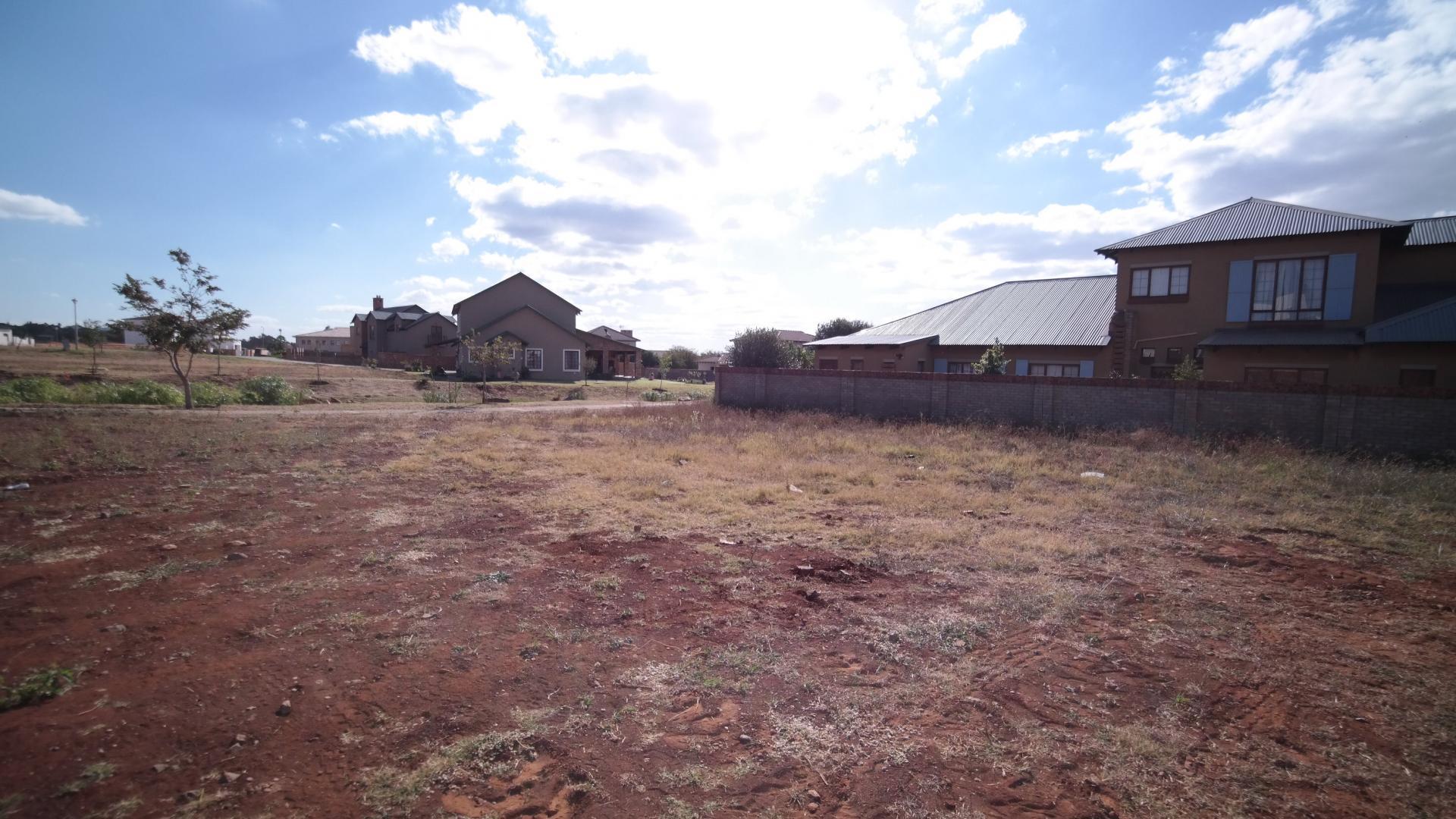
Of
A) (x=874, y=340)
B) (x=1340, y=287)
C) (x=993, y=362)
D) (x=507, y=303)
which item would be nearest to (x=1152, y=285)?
(x=1340, y=287)

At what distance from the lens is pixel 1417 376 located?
1808 centimetres

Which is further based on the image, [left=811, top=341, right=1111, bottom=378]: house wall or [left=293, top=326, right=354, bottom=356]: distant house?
[left=293, top=326, right=354, bottom=356]: distant house

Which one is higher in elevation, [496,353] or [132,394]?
[496,353]

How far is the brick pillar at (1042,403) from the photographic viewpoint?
18688mm

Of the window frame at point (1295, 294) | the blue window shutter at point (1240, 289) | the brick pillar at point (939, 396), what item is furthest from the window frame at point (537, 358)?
the window frame at point (1295, 294)

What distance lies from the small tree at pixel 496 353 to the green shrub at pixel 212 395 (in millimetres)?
12849

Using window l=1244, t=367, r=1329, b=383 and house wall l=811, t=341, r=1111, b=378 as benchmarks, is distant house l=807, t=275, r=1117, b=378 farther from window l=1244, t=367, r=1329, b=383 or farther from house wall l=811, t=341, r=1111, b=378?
window l=1244, t=367, r=1329, b=383

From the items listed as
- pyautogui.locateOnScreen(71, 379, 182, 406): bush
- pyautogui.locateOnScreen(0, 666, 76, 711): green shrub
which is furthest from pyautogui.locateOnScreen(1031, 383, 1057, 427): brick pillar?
pyautogui.locateOnScreen(71, 379, 182, 406): bush

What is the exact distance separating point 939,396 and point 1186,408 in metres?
6.58

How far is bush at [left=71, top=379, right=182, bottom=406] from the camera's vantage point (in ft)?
70.1

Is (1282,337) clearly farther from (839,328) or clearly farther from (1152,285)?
(839,328)

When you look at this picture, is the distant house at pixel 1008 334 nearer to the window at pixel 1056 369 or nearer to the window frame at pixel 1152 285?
the window at pixel 1056 369

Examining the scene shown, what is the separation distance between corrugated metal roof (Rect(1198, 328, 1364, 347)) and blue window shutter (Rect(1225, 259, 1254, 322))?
60 cm

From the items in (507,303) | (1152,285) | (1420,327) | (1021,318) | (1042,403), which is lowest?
(1042,403)
